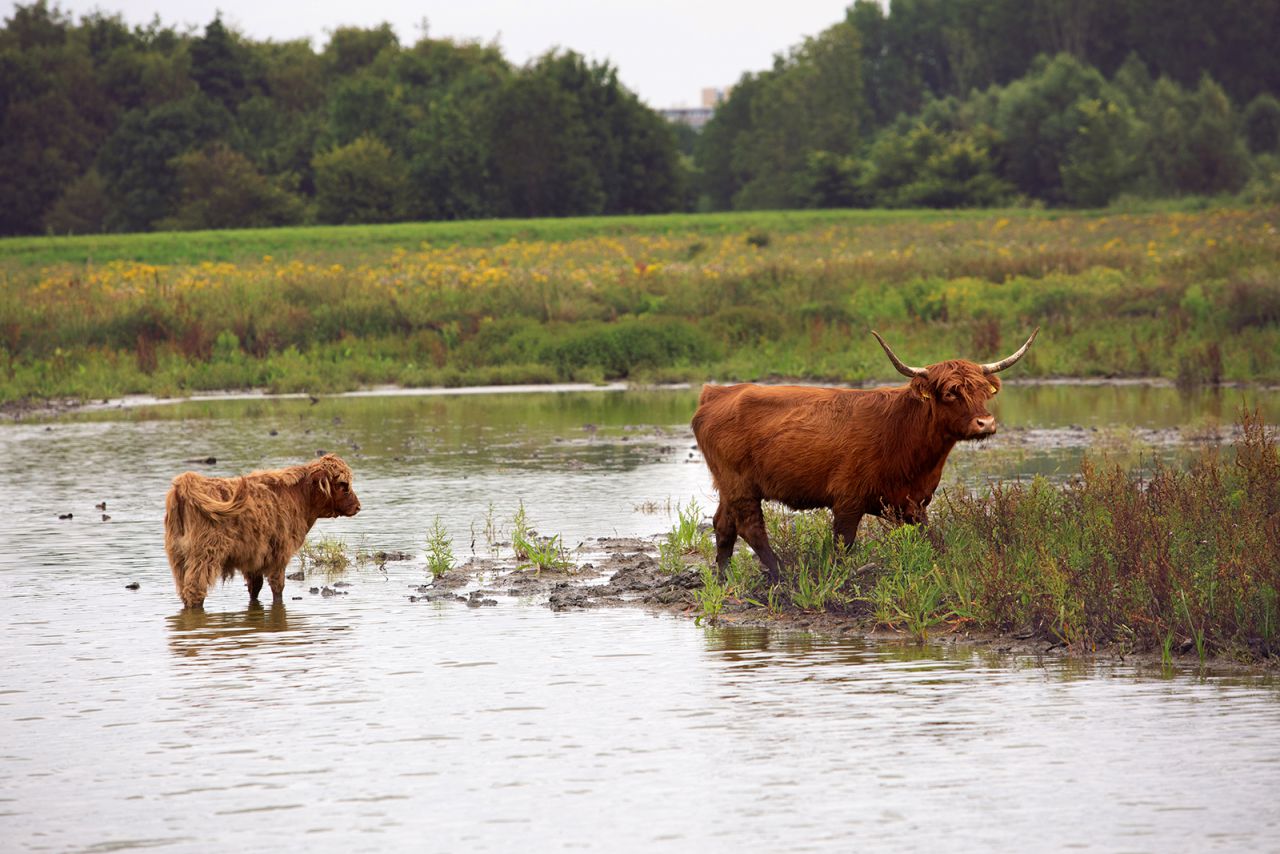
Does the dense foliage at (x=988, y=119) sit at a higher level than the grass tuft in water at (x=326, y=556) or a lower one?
higher

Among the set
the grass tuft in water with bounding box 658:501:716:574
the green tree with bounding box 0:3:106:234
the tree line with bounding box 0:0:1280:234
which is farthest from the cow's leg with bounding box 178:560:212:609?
the green tree with bounding box 0:3:106:234

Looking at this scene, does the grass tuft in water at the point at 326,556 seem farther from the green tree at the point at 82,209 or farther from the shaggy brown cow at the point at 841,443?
the green tree at the point at 82,209

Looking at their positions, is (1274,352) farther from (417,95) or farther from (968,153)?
(417,95)

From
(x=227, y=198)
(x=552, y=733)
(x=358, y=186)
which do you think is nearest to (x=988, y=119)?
(x=358, y=186)

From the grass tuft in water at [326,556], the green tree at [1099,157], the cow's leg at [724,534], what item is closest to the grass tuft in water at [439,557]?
the grass tuft in water at [326,556]

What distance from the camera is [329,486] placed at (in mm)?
11141

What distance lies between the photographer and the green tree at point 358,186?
67.4m

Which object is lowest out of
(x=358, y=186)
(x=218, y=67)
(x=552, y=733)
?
(x=552, y=733)

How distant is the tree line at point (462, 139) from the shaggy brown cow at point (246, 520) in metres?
49.4

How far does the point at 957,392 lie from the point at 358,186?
197 feet

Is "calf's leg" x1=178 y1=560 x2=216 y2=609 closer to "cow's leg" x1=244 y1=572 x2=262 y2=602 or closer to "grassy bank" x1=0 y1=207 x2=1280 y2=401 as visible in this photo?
"cow's leg" x1=244 y1=572 x2=262 y2=602

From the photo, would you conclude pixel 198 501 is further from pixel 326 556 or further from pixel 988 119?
pixel 988 119

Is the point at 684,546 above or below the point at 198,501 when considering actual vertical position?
below

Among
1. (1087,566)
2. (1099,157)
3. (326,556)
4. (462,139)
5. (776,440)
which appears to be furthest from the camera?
(1099,157)
